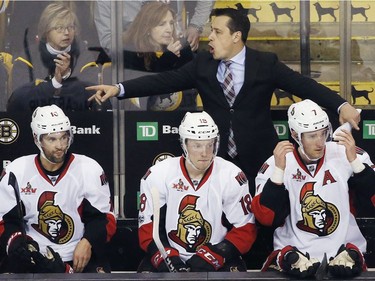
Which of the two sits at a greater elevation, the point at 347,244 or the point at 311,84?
the point at 311,84

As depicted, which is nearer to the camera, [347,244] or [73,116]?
[347,244]

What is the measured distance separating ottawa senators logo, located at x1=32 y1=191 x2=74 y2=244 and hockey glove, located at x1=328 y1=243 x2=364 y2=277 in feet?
4.79

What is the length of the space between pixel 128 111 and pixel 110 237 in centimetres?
96

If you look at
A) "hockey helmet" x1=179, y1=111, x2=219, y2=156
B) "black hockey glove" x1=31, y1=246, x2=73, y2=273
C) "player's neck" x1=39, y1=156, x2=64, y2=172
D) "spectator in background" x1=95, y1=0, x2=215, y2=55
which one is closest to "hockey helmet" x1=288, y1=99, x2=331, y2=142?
"hockey helmet" x1=179, y1=111, x2=219, y2=156

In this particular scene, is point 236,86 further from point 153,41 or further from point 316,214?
point 316,214

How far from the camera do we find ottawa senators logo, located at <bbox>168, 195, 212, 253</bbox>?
8.09m

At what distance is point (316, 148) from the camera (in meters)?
7.95

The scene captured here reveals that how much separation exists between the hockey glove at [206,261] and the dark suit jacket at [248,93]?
78 centimetres

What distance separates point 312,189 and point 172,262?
2.77ft

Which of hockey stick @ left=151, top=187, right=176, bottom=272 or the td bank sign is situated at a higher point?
the td bank sign

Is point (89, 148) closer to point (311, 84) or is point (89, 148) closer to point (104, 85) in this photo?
point (104, 85)

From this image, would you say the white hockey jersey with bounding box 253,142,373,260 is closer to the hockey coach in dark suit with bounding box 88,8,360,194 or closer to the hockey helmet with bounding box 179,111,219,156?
the hockey helmet with bounding box 179,111,219,156

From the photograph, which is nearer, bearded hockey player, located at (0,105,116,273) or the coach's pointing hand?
bearded hockey player, located at (0,105,116,273)

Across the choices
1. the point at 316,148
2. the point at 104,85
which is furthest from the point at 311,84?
the point at 104,85
